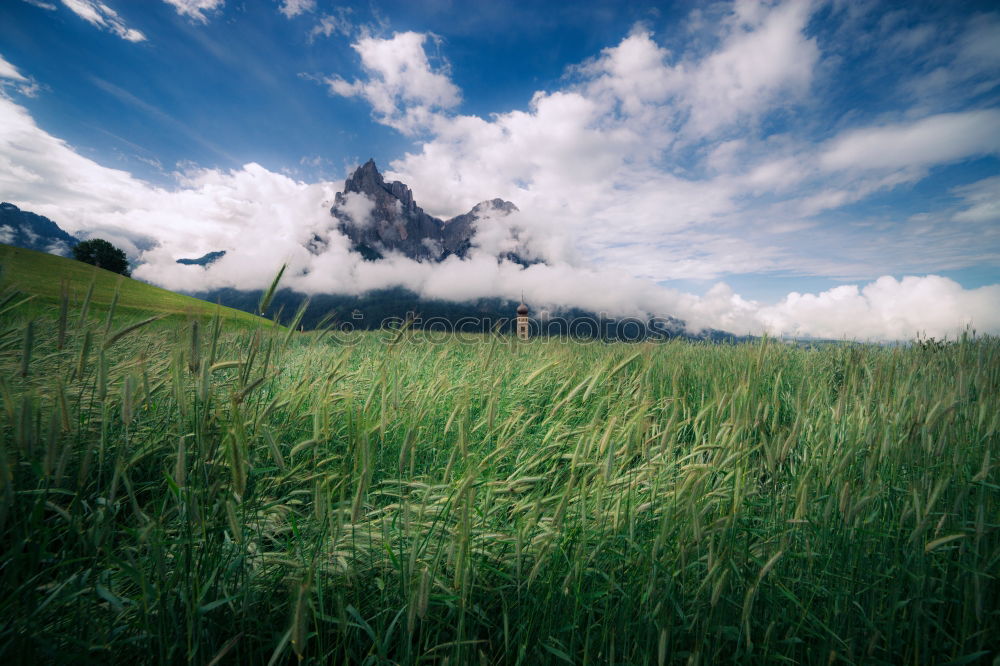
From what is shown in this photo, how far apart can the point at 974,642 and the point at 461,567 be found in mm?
2270

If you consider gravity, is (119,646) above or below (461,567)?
below

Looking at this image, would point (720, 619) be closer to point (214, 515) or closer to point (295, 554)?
point (295, 554)

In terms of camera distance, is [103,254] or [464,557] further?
[103,254]

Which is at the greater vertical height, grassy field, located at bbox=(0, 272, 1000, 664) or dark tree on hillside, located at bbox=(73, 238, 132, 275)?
dark tree on hillside, located at bbox=(73, 238, 132, 275)

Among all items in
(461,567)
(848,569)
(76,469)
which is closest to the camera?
(461,567)

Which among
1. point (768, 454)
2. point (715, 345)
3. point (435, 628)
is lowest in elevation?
point (435, 628)

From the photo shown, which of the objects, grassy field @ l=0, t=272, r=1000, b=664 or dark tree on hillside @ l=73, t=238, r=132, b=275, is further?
dark tree on hillside @ l=73, t=238, r=132, b=275

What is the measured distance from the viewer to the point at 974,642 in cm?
170

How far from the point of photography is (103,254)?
45.7 metres

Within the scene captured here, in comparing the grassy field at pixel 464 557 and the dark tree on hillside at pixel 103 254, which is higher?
→ the dark tree on hillside at pixel 103 254

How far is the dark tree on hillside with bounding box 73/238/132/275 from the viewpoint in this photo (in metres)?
44.2

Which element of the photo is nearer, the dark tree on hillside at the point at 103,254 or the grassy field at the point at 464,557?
the grassy field at the point at 464,557

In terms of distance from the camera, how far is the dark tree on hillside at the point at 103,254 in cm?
4419

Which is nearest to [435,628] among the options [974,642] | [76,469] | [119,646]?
[119,646]
